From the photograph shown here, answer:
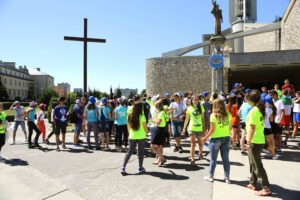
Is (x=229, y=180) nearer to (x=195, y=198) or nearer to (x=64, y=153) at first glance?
(x=195, y=198)

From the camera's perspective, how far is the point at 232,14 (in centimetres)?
6856

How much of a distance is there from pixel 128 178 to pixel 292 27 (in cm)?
2692

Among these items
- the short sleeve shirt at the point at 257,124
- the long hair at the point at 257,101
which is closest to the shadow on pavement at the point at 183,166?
the short sleeve shirt at the point at 257,124

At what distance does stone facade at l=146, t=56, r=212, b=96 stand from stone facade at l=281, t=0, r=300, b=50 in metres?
9.60

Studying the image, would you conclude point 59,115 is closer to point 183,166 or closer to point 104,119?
point 104,119

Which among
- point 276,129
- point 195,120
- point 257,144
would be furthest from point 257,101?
point 276,129

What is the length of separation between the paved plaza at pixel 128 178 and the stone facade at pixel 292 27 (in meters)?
20.4

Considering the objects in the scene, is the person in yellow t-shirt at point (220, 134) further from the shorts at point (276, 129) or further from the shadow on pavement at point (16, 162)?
the shadow on pavement at point (16, 162)

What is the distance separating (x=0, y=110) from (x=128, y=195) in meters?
5.01

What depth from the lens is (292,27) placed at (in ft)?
73.0

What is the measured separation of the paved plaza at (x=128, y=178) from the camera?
11.6 ft

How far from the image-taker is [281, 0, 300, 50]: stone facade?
2031 cm

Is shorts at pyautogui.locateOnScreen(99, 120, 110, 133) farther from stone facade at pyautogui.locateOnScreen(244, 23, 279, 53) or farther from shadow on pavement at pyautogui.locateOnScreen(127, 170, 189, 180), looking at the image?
stone facade at pyautogui.locateOnScreen(244, 23, 279, 53)

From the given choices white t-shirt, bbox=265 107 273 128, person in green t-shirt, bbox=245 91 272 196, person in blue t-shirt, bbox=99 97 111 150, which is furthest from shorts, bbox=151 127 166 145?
white t-shirt, bbox=265 107 273 128
